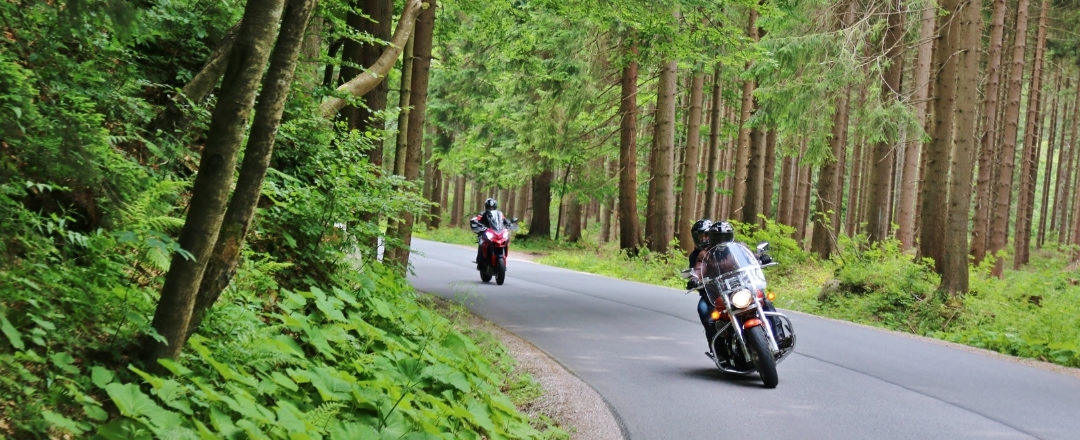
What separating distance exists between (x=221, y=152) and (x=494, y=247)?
45.5 ft

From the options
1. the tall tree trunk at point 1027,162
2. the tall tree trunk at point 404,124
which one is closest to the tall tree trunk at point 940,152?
the tall tree trunk at point 404,124

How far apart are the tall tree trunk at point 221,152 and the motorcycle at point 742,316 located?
5591 mm

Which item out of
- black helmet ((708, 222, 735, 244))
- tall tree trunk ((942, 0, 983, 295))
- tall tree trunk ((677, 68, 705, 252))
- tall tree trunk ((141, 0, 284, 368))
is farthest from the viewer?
tall tree trunk ((677, 68, 705, 252))

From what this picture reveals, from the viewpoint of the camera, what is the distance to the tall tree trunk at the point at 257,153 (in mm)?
4105

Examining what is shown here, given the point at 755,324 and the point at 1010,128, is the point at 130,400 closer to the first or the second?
the point at 755,324

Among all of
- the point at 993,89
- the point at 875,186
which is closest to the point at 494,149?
the point at 875,186

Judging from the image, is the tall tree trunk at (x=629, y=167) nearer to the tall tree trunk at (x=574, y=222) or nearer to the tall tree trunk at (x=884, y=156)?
the tall tree trunk at (x=884, y=156)

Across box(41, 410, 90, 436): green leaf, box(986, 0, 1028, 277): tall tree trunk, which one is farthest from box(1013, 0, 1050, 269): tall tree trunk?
box(41, 410, 90, 436): green leaf

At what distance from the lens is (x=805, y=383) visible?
8.41 metres

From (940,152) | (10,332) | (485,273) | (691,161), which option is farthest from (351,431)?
(691,161)

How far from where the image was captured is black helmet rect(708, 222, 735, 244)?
877 centimetres

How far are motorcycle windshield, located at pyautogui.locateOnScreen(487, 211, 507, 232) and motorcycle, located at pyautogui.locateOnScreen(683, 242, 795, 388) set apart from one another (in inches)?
355

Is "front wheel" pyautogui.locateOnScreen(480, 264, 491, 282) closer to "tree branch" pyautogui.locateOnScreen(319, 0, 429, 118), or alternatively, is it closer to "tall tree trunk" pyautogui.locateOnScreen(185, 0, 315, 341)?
"tree branch" pyautogui.locateOnScreen(319, 0, 429, 118)

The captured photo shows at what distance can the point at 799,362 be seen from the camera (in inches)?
380
